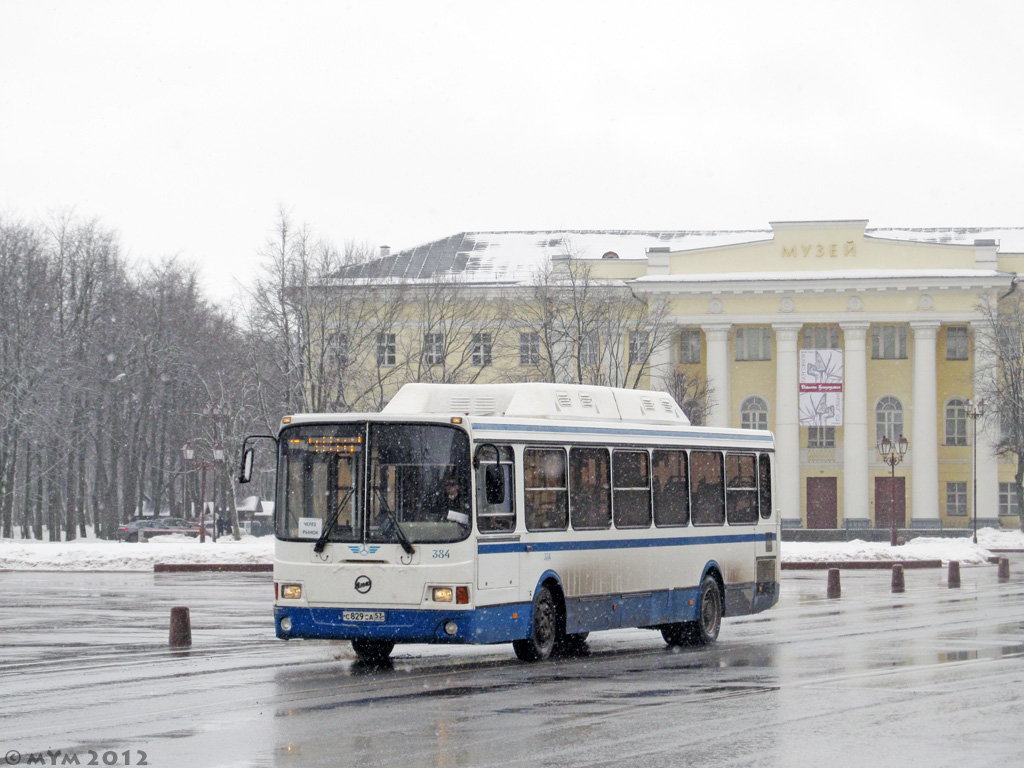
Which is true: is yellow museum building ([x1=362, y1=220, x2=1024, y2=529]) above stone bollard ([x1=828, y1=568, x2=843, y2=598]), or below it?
above

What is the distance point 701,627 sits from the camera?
68.3 feet

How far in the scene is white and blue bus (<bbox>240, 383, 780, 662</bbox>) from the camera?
54.2 ft

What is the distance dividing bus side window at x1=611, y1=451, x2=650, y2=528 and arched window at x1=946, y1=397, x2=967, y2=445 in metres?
63.6

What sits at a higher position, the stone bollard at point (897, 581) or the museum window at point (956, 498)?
the museum window at point (956, 498)

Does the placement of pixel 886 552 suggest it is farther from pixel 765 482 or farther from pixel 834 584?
pixel 765 482

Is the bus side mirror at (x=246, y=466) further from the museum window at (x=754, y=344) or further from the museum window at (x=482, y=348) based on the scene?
the museum window at (x=754, y=344)

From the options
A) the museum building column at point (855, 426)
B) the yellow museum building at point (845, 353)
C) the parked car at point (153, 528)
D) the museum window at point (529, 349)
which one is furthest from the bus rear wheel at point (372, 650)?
the museum building column at point (855, 426)

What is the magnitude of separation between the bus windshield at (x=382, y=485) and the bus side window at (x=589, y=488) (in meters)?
2.09

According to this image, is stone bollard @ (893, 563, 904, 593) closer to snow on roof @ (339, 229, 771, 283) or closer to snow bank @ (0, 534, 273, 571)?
snow bank @ (0, 534, 273, 571)

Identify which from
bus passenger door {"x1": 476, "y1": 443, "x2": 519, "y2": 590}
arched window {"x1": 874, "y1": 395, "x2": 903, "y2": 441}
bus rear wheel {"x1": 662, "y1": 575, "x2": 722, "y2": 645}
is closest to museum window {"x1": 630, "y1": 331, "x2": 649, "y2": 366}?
arched window {"x1": 874, "y1": 395, "x2": 903, "y2": 441}

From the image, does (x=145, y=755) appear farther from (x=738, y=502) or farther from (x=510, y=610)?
(x=738, y=502)

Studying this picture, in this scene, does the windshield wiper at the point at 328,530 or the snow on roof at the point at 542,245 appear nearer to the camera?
the windshield wiper at the point at 328,530

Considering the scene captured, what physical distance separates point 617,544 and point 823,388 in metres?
60.0

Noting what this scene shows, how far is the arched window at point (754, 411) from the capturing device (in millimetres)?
81250
